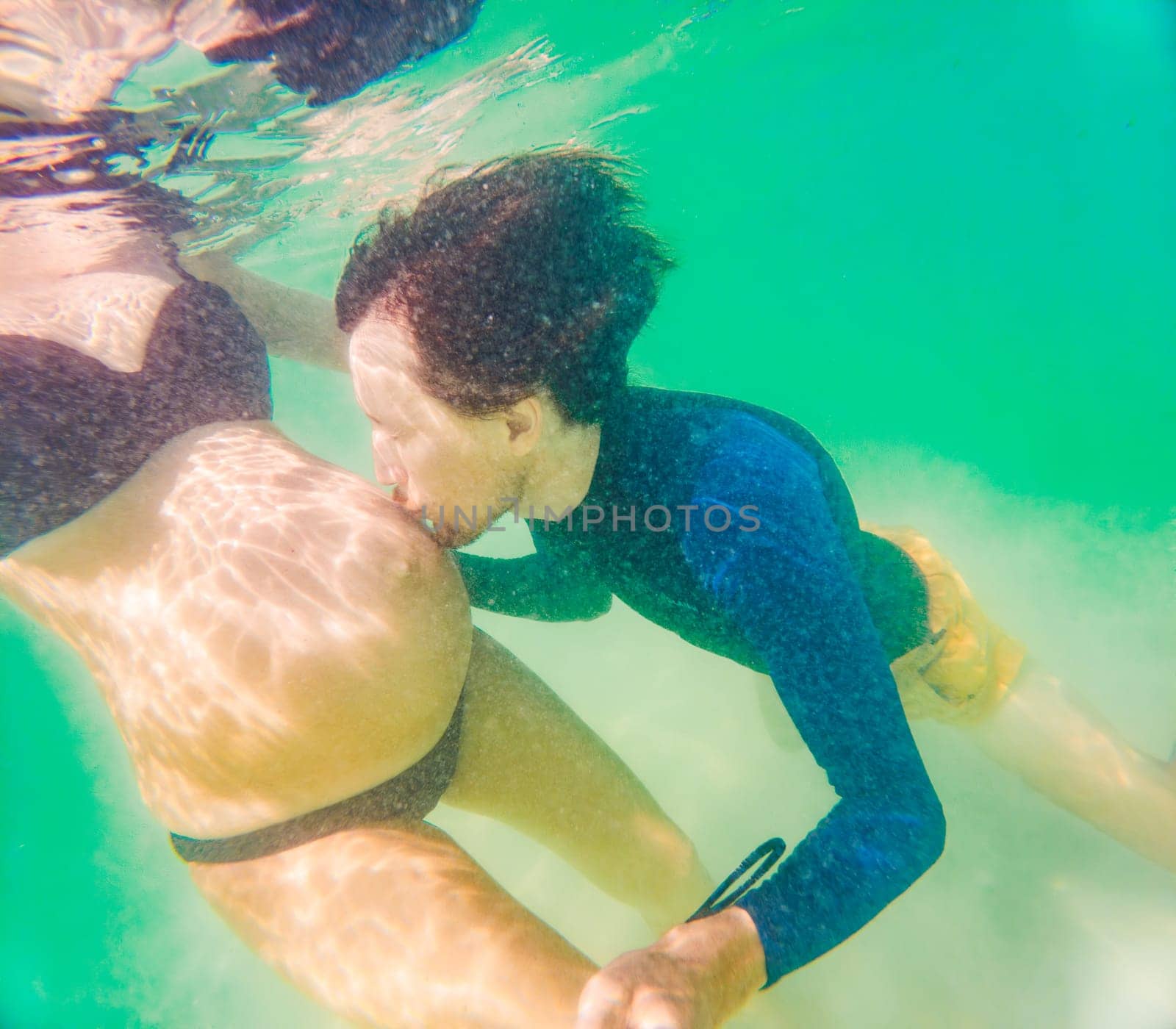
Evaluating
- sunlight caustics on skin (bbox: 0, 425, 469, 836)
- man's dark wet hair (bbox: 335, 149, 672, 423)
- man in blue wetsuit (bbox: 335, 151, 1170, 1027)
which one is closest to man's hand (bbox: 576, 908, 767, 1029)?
man in blue wetsuit (bbox: 335, 151, 1170, 1027)

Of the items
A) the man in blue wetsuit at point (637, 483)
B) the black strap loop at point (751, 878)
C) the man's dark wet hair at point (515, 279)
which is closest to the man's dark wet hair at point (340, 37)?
the man's dark wet hair at point (515, 279)

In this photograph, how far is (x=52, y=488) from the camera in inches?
69.4

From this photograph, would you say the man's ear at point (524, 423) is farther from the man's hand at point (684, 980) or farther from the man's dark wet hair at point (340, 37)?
the man's dark wet hair at point (340, 37)

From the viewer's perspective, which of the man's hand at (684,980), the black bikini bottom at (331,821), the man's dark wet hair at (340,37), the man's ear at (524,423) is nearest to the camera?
the man's hand at (684,980)

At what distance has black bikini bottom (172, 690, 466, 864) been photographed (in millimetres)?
1788

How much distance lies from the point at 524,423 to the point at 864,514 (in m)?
12.8

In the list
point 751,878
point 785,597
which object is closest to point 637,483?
point 785,597

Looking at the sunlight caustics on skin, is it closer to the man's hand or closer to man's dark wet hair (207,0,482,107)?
the man's hand

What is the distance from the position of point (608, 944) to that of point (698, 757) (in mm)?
2071

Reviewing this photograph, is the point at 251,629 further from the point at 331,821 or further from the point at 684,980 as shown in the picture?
the point at 684,980

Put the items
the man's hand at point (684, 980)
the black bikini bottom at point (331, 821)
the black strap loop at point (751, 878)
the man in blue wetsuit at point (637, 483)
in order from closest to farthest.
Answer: the man's hand at point (684, 980), the man in blue wetsuit at point (637, 483), the black strap loop at point (751, 878), the black bikini bottom at point (331, 821)

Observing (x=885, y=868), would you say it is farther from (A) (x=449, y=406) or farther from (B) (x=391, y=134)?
(B) (x=391, y=134)

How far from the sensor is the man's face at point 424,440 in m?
1.96

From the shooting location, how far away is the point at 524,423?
1.96 metres
